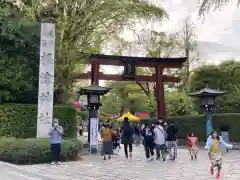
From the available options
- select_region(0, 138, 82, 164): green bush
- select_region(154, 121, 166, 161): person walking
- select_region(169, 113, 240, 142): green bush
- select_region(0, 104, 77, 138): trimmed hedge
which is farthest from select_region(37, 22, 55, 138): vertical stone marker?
select_region(169, 113, 240, 142): green bush

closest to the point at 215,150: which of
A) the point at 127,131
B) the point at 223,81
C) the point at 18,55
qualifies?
the point at 127,131

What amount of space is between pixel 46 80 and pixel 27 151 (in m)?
3.84

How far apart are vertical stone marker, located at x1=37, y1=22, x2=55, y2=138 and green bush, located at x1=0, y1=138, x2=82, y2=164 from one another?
144 centimetres

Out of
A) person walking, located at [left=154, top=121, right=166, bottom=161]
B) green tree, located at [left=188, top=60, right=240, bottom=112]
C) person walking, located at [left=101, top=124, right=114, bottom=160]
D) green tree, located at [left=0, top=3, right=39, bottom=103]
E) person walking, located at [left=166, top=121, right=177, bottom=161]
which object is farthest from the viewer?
green tree, located at [left=188, top=60, right=240, bottom=112]

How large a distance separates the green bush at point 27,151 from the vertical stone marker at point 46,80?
4.72ft

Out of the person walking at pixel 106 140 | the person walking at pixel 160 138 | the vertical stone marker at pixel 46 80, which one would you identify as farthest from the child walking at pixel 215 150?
the vertical stone marker at pixel 46 80

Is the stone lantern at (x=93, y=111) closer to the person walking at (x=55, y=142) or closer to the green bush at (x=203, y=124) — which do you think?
the person walking at (x=55, y=142)

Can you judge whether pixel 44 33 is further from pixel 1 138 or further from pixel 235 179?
pixel 235 179

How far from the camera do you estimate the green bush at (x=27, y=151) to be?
1290cm

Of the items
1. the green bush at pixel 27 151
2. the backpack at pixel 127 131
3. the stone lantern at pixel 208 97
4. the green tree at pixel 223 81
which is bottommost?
the green bush at pixel 27 151

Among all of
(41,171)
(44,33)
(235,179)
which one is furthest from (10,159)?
(235,179)

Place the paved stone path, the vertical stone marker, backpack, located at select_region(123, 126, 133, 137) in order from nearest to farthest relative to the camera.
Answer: the paved stone path < the vertical stone marker < backpack, located at select_region(123, 126, 133, 137)

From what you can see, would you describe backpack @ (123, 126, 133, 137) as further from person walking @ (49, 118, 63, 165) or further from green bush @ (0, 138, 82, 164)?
person walking @ (49, 118, 63, 165)

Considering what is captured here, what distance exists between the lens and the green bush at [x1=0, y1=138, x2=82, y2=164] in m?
12.9
